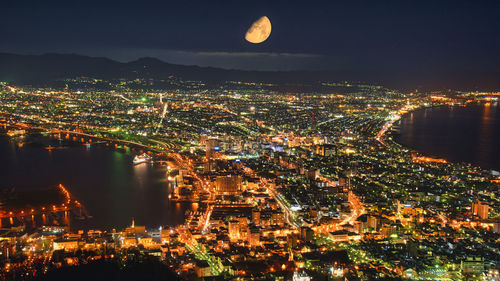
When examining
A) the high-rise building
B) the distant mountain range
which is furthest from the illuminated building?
the distant mountain range

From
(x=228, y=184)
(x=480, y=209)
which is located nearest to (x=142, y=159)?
(x=228, y=184)

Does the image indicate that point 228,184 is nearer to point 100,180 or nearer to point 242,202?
point 242,202

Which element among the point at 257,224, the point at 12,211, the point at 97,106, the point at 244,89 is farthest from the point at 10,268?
the point at 244,89

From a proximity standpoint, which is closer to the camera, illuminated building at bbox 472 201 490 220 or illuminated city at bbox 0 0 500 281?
illuminated city at bbox 0 0 500 281

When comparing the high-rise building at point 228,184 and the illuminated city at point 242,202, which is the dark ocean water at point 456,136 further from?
the high-rise building at point 228,184

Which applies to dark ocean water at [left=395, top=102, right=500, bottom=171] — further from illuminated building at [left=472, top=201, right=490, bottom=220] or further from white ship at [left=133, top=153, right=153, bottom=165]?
white ship at [left=133, top=153, right=153, bottom=165]

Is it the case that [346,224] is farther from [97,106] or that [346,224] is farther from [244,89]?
[244,89]
